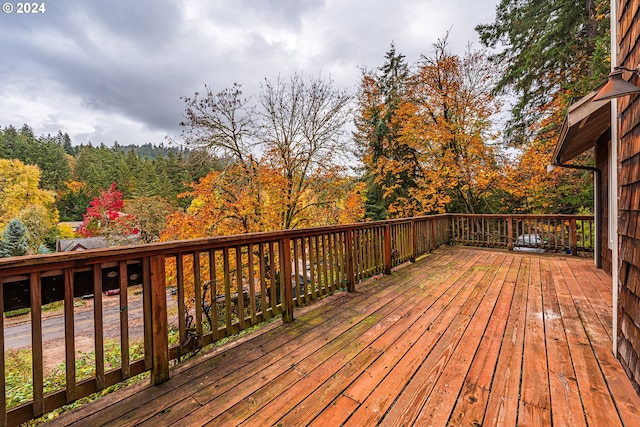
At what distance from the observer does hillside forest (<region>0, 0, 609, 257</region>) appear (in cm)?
739

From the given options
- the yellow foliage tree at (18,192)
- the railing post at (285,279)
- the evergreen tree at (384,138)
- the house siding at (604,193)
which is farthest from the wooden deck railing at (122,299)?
the yellow foliage tree at (18,192)

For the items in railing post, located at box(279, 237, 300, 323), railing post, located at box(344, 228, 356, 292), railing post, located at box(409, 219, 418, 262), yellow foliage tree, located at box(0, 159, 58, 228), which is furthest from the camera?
A: yellow foliage tree, located at box(0, 159, 58, 228)

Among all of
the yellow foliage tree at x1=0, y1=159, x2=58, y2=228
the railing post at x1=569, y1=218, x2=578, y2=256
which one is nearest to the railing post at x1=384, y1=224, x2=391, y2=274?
the railing post at x1=569, y1=218, x2=578, y2=256

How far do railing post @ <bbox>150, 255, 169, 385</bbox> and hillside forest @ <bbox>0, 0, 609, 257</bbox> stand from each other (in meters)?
5.85

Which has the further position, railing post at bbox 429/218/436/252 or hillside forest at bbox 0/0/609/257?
hillside forest at bbox 0/0/609/257

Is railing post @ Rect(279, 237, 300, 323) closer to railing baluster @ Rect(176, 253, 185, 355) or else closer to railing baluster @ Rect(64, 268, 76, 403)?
railing baluster @ Rect(176, 253, 185, 355)

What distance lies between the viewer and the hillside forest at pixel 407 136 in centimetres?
739

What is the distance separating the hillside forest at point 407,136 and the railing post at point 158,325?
19.2 ft

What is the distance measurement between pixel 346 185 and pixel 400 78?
565cm

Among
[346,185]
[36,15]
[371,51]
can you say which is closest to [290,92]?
[346,185]

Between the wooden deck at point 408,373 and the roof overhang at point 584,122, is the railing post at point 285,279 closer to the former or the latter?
the wooden deck at point 408,373

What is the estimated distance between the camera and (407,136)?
10047 millimetres

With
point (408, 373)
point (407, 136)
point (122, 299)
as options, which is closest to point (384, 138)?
point (407, 136)

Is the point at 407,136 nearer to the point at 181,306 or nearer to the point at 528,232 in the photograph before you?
the point at 528,232
